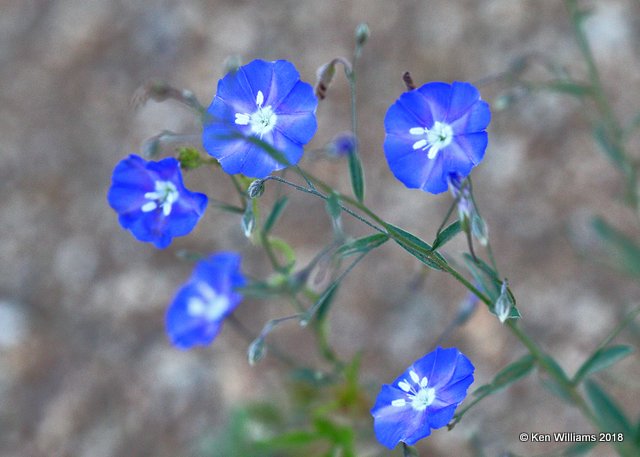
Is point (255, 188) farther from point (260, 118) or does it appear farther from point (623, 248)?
point (623, 248)

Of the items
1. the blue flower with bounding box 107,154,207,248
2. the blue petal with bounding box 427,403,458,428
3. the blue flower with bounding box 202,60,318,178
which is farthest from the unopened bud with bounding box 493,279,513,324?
the blue flower with bounding box 107,154,207,248

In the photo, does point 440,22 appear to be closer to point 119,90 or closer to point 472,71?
point 472,71

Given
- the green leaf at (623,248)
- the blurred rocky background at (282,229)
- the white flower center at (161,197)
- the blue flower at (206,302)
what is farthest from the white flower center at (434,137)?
the blurred rocky background at (282,229)

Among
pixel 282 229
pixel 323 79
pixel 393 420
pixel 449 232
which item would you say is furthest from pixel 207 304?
pixel 449 232

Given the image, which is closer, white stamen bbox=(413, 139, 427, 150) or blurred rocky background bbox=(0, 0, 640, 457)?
white stamen bbox=(413, 139, 427, 150)

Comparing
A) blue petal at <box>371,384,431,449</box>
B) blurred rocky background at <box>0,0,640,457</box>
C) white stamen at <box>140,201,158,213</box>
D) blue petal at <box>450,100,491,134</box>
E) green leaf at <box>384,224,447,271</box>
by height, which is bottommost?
blue petal at <box>371,384,431,449</box>

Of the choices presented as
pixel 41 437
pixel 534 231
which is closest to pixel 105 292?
pixel 41 437

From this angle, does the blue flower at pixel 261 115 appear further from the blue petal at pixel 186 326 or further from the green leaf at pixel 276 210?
the blue petal at pixel 186 326

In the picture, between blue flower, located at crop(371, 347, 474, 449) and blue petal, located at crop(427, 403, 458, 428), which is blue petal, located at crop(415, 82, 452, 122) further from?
blue petal, located at crop(427, 403, 458, 428)
